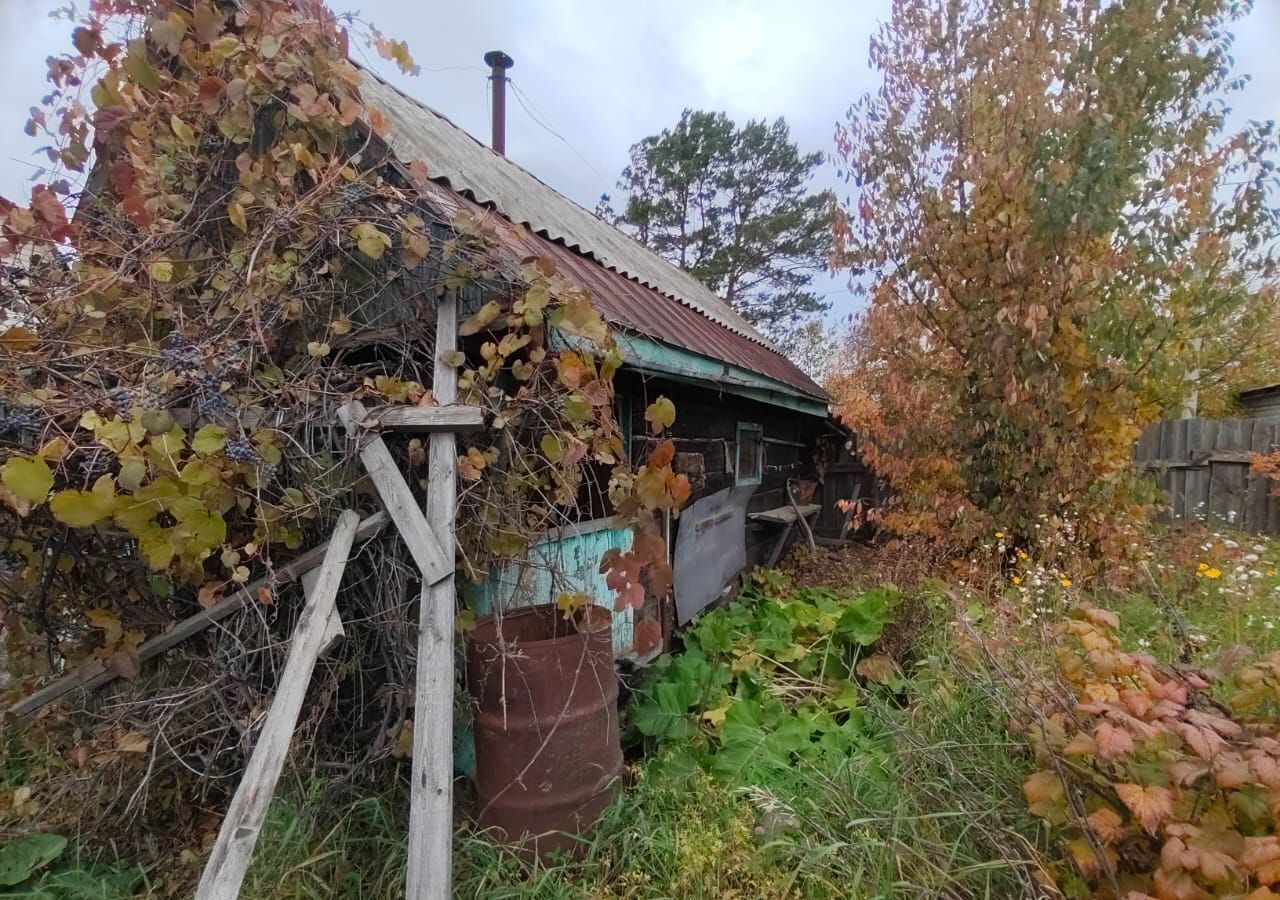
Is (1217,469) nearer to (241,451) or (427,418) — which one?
(427,418)

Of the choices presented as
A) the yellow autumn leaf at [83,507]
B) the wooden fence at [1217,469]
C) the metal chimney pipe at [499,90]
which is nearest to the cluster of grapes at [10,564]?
the yellow autumn leaf at [83,507]

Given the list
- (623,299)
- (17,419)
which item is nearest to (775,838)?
(623,299)

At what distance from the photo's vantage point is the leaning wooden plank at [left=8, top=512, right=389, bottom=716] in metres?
2.35

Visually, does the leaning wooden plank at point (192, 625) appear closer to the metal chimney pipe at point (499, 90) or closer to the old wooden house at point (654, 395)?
the old wooden house at point (654, 395)

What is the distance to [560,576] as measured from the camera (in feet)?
8.59

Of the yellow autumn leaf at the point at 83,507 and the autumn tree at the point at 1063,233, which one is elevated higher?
the autumn tree at the point at 1063,233

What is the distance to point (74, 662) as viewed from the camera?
2.61 m

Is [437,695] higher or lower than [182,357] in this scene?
lower

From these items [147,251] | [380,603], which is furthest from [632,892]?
[147,251]

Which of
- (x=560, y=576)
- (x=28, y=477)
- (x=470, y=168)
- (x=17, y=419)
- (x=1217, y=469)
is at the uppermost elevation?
(x=470, y=168)

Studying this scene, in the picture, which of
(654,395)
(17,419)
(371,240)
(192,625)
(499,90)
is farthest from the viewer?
(499,90)

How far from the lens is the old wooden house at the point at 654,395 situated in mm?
2998

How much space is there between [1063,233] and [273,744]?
5.31m

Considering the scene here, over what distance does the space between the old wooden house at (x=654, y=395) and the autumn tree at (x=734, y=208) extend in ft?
40.3
